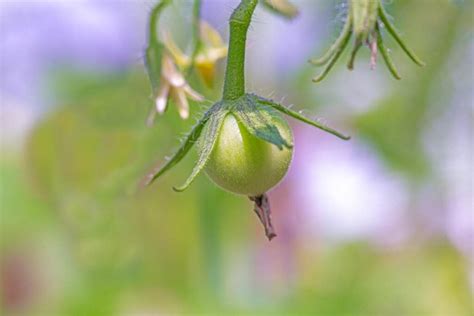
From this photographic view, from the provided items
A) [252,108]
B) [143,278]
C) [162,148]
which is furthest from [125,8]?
[252,108]

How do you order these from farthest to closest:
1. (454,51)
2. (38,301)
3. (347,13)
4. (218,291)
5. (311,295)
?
1. (38,301)
2. (311,295)
3. (218,291)
4. (454,51)
5. (347,13)

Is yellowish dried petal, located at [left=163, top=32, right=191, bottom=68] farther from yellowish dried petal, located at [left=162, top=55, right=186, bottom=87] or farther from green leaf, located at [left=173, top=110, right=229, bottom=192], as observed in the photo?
green leaf, located at [left=173, top=110, right=229, bottom=192]

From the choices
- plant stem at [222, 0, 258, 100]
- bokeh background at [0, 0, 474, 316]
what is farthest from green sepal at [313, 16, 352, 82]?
bokeh background at [0, 0, 474, 316]

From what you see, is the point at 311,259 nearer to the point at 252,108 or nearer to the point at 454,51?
the point at 454,51

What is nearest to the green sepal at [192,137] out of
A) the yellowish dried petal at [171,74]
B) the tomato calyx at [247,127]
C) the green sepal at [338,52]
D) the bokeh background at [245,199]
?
the tomato calyx at [247,127]

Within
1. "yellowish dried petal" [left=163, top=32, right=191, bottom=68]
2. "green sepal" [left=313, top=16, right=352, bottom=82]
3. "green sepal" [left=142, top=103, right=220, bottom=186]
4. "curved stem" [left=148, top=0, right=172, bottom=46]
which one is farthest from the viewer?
"yellowish dried petal" [left=163, top=32, right=191, bottom=68]

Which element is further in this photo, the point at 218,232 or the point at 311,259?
the point at 311,259

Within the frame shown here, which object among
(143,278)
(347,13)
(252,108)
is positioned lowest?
(143,278)

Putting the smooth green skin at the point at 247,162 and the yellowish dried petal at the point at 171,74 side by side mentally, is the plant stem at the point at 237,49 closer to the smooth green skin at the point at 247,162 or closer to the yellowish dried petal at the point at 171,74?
the smooth green skin at the point at 247,162
